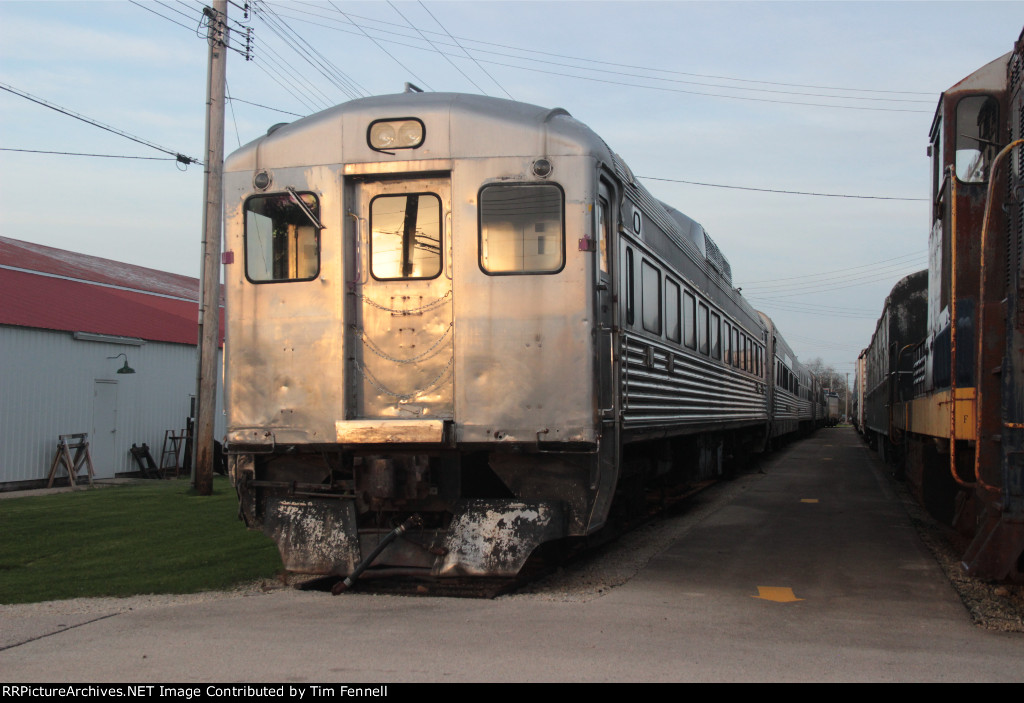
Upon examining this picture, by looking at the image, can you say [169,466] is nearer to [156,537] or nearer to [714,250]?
[156,537]

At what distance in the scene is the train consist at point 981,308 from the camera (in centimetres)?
612

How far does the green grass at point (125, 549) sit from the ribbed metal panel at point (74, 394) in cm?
344

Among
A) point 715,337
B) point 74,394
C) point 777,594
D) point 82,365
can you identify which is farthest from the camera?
point 82,365

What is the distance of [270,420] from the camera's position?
6988 millimetres

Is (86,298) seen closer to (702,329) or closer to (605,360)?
(702,329)

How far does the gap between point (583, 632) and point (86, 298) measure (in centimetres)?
1732

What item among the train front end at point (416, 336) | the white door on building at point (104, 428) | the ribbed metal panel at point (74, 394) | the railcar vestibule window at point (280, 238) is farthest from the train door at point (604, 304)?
the white door on building at point (104, 428)

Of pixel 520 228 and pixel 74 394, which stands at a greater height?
pixel 520 228

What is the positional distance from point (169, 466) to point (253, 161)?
47.3 feet

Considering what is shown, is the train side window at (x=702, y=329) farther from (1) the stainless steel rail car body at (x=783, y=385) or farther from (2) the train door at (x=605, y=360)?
(1) the stainless steel rail car body at (x=783, y=385)

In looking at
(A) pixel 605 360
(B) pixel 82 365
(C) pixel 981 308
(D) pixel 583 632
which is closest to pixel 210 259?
(B) pixel 82 365

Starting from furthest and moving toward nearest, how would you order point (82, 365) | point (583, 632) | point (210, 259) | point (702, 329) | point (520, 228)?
point (82, 365)
point (210, 259)
point (702, 329)
point (520, 228)
point (583, 632)

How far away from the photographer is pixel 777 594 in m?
6.87
